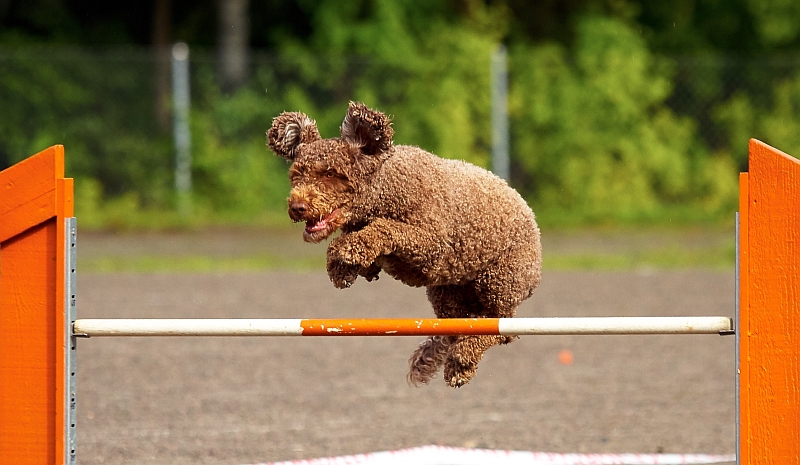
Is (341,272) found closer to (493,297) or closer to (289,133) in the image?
(289,133)

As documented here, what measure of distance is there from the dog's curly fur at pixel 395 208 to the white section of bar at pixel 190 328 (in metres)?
0.30

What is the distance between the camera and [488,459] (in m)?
4.44

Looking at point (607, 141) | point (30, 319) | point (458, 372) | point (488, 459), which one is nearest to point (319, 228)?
point (458, 372)

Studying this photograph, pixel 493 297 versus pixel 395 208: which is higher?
pixel 395 208

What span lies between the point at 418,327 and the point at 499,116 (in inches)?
420

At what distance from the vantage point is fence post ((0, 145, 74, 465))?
122 inches

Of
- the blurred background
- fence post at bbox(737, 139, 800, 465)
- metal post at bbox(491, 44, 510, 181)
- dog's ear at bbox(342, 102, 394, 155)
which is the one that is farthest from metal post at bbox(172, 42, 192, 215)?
fence post at bbox(737, 139, 800, 465)

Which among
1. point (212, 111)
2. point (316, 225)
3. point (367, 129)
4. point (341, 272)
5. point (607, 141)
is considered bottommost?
point (341, 272)

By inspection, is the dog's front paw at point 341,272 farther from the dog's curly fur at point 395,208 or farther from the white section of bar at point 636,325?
the white section of bar at point 636,325

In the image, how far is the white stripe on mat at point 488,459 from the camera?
14.3 ft

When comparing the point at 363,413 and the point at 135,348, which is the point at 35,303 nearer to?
the point at 363,413

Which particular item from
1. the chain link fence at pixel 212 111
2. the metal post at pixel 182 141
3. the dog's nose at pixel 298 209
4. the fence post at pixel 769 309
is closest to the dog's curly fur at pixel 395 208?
the dog's nose at pixel 298 209

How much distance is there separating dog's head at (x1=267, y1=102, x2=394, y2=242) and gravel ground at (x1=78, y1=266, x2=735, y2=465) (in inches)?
91.6

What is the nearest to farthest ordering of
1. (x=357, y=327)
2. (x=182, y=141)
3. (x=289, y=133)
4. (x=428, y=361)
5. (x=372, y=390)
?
(x=289, y=133) < (x=357, y=327) < (x=428, y=361) < (x=372, y=390) < (x=182, y=141)
